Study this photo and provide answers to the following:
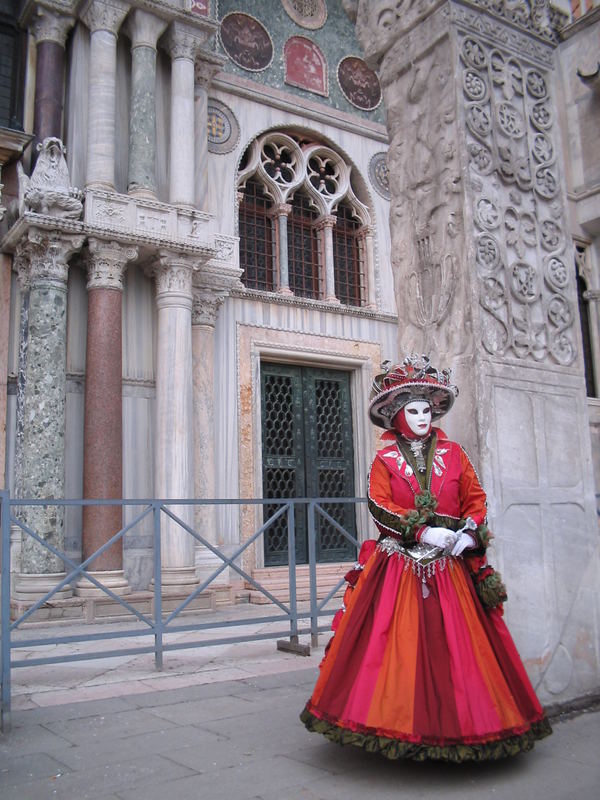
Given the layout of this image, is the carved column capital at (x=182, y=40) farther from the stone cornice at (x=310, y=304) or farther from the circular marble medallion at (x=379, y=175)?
the circular marble medallion at (x=379, y=175)

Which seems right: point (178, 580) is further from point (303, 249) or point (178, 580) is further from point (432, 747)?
point (432, 747)

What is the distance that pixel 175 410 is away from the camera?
9953mm

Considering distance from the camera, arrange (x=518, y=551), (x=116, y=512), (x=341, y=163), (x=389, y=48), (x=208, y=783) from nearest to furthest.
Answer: (x=208, y=783)
(x=518, y=551)
(x=389, y=48)
(x=116, y=512)
(x=341, y=163)

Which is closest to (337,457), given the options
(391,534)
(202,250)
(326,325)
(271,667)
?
(326,325)

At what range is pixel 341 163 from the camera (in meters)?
13.3

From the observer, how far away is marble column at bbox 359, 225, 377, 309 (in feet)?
43.2

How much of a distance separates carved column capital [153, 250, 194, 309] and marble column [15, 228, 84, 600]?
3.87ft

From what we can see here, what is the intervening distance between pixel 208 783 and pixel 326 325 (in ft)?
31.8

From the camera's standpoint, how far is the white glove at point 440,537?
3.54 metres

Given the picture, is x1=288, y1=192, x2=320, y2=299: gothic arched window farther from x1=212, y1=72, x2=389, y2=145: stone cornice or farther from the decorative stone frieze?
the decorative stone frieze

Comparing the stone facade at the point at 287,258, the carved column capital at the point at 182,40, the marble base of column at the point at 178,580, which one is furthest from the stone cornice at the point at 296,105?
the marble base of column at the point at 178,580

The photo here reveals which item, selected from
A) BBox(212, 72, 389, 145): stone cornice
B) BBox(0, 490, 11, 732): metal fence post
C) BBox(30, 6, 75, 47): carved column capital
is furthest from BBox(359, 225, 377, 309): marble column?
BBox(0, 490, 11, 732): metal fence post

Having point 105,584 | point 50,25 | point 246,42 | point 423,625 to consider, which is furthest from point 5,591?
point 246,42

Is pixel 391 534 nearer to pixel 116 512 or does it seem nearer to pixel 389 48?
pixel 389 48
